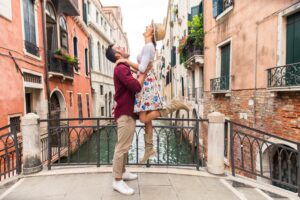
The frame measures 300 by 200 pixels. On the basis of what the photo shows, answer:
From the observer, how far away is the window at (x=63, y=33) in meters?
10.7

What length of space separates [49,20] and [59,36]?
92cm

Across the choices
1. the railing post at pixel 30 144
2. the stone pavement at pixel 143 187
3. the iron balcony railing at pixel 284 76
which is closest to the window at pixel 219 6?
the iron balcony railing at pixel 284 76

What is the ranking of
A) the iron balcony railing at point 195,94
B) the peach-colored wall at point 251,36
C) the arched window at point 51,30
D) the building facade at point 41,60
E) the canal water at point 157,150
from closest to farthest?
the canal water at point 157,150
the peach-colored wall at point 251,36
the building facade at point 41,60
the arched window at point 51,30
the iron balcony railing at point 195,94

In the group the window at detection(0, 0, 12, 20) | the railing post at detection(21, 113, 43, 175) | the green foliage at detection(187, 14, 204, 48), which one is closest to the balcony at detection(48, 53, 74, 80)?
the window at detection(0, 0, 12, 20)

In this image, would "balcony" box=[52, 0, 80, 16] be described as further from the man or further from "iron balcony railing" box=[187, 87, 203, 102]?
the man

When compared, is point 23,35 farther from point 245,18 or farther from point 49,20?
point 245,18

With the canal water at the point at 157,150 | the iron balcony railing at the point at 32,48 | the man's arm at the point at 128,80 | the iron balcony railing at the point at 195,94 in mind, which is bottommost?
the canal water at the point at 157,150

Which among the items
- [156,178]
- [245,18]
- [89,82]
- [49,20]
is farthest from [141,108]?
[89,82]

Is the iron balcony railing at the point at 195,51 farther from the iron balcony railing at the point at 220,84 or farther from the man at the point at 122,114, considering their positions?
the man at the point at 122,114

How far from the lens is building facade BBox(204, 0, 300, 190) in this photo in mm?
4984

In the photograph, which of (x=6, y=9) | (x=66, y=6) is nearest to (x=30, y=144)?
(x=6, y=9)

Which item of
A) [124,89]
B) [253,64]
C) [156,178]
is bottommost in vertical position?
[156,178]

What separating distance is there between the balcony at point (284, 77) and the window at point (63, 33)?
1061 centimetres

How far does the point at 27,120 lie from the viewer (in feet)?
10.8
